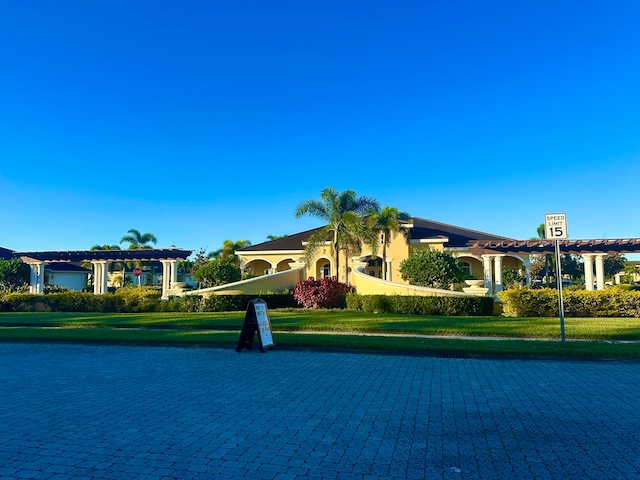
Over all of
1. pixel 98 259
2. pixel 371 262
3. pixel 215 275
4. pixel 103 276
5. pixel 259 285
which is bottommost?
pixel 259 285

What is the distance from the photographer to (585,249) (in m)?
30.6

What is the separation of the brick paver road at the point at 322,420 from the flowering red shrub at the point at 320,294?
1490 cm

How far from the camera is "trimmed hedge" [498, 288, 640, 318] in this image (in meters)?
19.2

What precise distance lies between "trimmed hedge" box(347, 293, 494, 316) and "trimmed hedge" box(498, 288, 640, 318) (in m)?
1.14

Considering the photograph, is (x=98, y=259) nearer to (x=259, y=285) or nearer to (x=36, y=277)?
(x=36, y=277)

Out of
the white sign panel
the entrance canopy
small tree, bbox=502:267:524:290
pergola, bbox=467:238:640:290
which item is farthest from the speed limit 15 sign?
the entrance canopy

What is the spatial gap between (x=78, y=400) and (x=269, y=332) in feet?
17.3

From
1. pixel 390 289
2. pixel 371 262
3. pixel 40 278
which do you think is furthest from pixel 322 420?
pixel 40 278

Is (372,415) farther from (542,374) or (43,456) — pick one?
(542,374)

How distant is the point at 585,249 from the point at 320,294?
732 inches

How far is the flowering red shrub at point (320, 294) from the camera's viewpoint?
80.2ft

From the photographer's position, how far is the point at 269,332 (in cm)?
1138

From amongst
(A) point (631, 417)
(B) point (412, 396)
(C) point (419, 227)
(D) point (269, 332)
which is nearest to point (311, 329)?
(D) point (269, 332)

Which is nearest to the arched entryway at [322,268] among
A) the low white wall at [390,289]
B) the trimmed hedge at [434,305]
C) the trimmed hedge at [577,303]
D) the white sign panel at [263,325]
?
the low white wall at [390,289]
